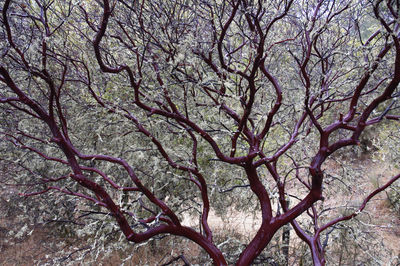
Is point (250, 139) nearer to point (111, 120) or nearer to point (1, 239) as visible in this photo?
point (111, 120)

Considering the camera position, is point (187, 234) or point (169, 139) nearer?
point (187, 234)

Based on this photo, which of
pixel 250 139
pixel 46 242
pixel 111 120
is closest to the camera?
pixel 250 139

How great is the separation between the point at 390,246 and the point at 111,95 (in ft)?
26.7

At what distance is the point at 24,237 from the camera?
23.6 ft

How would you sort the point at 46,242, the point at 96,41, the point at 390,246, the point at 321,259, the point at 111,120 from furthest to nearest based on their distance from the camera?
the point at 390,246 → the point at 46,242 → the point at 111,120 → the point at 321,259 → the point at 96,41

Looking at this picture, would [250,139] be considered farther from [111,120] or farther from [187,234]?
[111,120]

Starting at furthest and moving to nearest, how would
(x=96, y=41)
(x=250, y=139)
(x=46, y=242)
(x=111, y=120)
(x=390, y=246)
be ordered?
(x=390, y=246) < (x=46, y=242) < (x=111, y=120) < (x=250, y=139) < (x=96, y=41)

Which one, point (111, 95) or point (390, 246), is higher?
point (111, 95)

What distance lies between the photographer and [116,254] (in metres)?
6.30

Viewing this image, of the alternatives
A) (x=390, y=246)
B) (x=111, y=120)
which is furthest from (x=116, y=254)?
(x=390, y=246)

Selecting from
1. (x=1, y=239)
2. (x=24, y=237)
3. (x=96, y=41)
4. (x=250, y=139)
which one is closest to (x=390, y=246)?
(x=250, y=139)

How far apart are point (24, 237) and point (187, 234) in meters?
5.96

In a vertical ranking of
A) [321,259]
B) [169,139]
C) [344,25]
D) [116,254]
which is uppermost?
[344,25]

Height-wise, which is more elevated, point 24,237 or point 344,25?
point 344,25
